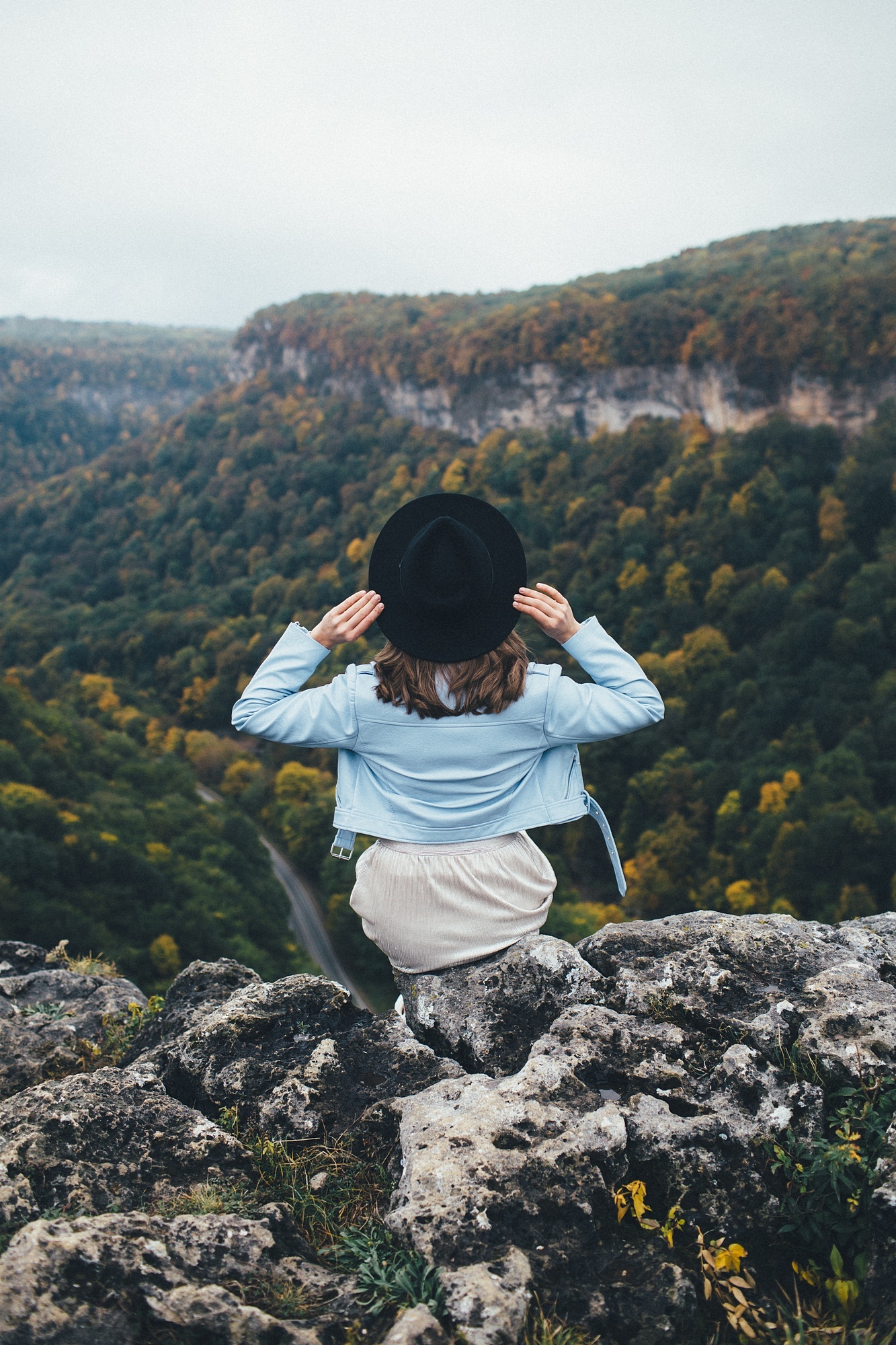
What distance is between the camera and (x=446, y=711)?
306cm

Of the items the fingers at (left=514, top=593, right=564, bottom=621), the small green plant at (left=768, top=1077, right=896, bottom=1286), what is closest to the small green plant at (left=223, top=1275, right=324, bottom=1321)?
the small green plant at (left=768, top=1077, right=896, bottom=1286)

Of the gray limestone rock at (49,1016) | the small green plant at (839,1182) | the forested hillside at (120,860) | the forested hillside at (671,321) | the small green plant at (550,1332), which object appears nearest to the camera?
the small green plant at (550,1332)

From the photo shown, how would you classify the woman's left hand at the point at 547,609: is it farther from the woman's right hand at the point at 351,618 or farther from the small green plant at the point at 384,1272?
the small green plant at the point at 384,1272

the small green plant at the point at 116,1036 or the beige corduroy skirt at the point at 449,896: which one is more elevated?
the beige corduroy skirt at the point at 449,896

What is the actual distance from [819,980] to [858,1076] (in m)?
0.50

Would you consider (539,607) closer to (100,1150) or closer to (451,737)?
(451,737)

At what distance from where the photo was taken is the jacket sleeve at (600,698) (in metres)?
3.03

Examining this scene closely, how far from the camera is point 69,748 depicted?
Answer: 112ft

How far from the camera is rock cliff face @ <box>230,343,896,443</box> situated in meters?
57.9

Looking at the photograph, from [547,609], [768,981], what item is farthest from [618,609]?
[547,609]

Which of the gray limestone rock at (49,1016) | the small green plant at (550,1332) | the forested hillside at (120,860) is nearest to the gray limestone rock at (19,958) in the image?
the gray limestone rock at (49,1016)

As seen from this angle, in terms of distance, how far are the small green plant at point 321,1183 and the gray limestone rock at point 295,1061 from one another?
10 centimetres

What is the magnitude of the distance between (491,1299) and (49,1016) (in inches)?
126

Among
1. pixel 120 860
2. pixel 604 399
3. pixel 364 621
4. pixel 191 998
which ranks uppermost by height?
pixel 604 399
